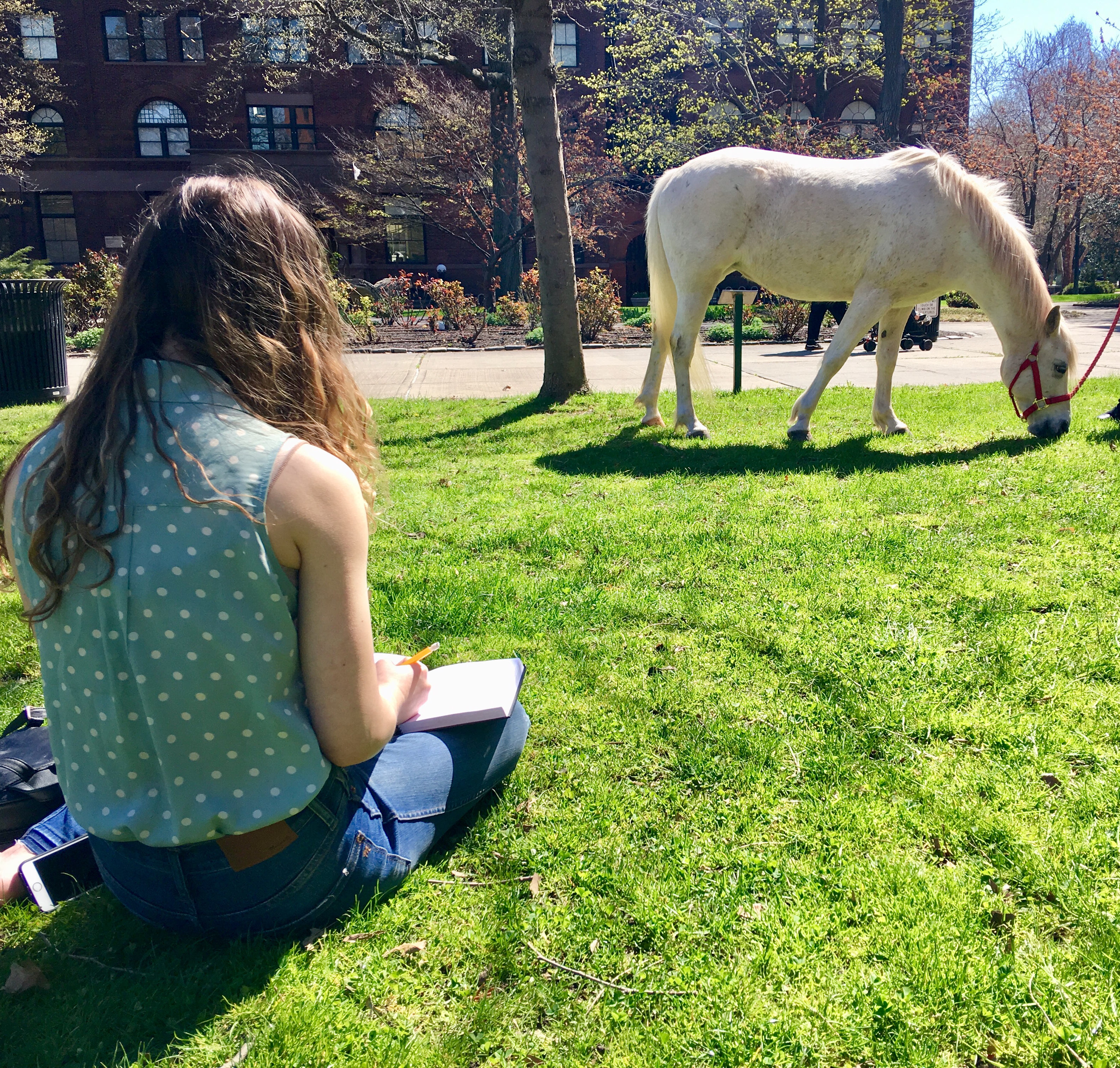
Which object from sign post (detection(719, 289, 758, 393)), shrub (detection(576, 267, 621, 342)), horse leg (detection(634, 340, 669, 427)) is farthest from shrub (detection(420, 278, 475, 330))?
horse leg (detection(634, 340, 669, 427))

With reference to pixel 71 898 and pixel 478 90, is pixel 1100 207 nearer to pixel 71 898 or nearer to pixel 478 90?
pixel 478 90

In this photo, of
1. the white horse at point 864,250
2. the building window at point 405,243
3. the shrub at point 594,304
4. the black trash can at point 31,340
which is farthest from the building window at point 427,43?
the white horse at point 864,250

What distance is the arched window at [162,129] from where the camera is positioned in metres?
35.0

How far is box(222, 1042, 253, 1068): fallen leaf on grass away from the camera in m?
1.91

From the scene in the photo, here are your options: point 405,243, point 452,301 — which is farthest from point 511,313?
point 405,243

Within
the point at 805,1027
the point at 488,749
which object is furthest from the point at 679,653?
the point at 805,1027

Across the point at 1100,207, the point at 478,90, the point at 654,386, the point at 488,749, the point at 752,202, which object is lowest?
the point at 488,749

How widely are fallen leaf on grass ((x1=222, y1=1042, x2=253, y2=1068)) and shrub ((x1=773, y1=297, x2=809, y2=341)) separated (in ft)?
57.6

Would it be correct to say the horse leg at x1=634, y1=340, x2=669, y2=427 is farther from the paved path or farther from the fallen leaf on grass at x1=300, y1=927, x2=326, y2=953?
the fallen leaf on grass at x1=300, y1=927, x2=326, y2=953

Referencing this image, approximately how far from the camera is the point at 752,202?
753 centimetres

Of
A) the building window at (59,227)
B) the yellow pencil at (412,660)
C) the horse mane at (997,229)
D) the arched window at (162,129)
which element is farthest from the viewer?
the building window at (59,227)

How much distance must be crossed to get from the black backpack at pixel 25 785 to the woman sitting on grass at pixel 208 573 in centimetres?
58

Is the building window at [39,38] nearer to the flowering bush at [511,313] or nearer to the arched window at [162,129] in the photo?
the arched window at [162,129]

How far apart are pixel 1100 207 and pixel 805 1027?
1837 inches
